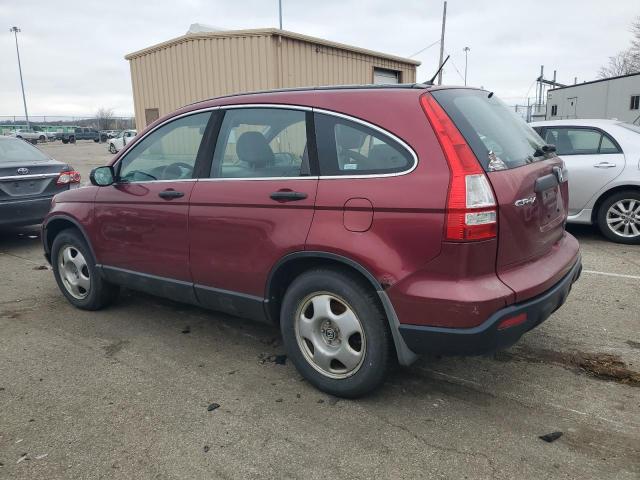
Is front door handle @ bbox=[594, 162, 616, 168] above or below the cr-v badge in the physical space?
below

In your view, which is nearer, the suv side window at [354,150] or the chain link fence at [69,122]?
the suv side window at [354,150]

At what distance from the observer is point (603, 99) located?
24.2m

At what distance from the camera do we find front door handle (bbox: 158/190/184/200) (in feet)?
11.8

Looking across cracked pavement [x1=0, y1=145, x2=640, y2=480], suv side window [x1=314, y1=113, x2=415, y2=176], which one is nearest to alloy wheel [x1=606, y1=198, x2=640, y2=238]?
cracked pavement [x1=0, y1=145, x2=640, y2=480]

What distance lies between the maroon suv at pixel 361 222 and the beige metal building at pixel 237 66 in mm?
10855

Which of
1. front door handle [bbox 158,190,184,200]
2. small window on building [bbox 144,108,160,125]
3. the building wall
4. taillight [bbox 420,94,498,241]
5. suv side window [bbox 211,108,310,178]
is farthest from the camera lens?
the building wall

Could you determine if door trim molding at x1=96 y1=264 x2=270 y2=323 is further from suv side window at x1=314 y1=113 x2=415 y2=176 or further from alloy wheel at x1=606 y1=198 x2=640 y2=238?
alloy wheel at x1=606 y1=198 x2=640 y2=238

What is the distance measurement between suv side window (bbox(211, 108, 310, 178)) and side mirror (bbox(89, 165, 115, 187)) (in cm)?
111

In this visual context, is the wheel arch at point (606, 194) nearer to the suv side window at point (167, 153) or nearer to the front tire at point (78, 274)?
the suv side window at point (167, 153)

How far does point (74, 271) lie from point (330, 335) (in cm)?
283

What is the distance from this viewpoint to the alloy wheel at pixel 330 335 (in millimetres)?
2891

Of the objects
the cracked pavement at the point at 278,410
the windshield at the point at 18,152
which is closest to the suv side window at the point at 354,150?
the cracked pavement at the point at 278,410

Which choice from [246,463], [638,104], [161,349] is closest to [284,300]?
[246,463]

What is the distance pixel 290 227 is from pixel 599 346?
239cm
